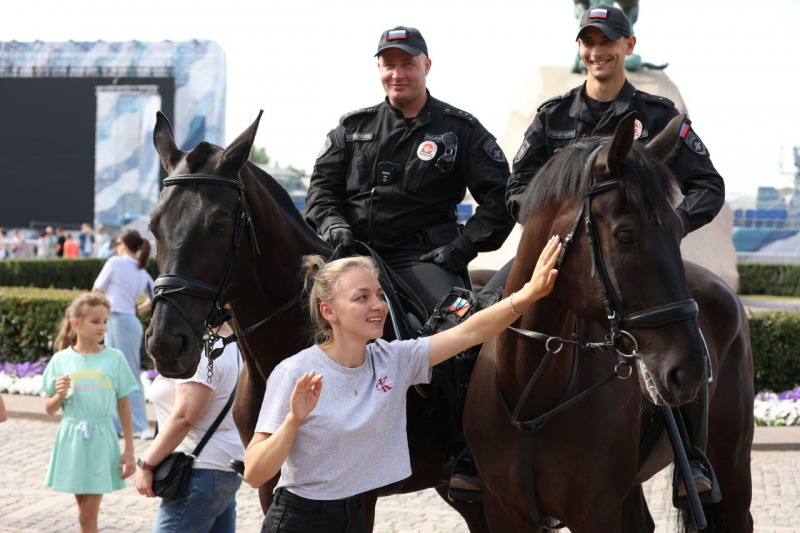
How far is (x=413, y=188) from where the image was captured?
14.1 ft

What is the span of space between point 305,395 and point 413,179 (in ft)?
6.34

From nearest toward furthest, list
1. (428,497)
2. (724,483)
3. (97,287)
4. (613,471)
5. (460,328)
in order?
(460,328) < (613,471) < (724,483) < (428,497) < (97,287)

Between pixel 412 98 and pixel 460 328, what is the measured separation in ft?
5.42

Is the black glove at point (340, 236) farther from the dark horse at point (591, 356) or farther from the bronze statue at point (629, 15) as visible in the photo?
the bronze statue at point (629, 15)

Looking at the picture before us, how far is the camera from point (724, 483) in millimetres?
4754

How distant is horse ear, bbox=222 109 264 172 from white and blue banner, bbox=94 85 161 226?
35.4 m

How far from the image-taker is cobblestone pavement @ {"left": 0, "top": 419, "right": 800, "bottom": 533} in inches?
247

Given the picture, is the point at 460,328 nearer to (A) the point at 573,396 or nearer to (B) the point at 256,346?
(A) the point at 573,396

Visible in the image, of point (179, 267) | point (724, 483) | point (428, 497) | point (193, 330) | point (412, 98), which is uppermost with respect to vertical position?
point (412, 98)

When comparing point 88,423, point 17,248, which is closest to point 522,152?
point 88,423

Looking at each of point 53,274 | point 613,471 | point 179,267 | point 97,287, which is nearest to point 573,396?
point 613,471

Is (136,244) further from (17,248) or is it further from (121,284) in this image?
(17,248)

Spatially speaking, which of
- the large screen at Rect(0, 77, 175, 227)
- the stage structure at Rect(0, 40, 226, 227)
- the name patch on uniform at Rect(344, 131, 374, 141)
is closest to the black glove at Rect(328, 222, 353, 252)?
the name patch on uniform at Rect(344, 131, 374, 141)

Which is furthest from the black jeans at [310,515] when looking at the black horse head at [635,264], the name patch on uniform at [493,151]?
the name patch on uniform at [493,151]
